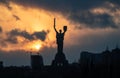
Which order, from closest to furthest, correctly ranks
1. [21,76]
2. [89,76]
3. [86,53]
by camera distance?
1. [89,76]
2. [21,76]
3. [86,53]

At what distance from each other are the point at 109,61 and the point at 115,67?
43.1 ft

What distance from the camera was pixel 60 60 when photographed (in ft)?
440

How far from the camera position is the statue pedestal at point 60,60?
133750 mm

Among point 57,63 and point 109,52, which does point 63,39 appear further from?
point 109,52

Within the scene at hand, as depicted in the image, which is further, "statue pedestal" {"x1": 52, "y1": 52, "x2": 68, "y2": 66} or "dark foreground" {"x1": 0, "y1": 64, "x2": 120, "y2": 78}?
"statue pedestal" {"x1": 52, "y1": 52, "x2": 68, "y2": 66}

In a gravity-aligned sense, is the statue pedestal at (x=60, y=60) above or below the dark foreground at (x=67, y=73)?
above

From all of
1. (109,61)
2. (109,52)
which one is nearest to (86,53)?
(109,52)

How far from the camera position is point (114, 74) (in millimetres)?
132250

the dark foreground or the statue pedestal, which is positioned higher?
the statue pedestal

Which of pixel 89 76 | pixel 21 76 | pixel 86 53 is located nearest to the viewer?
pixel 89 76

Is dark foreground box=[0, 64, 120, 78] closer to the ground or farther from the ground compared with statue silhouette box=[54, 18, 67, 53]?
closer to the ground

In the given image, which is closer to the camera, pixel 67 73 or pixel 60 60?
pixel 60 60

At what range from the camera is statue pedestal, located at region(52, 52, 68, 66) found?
439 ft

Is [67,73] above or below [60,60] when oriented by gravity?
below
